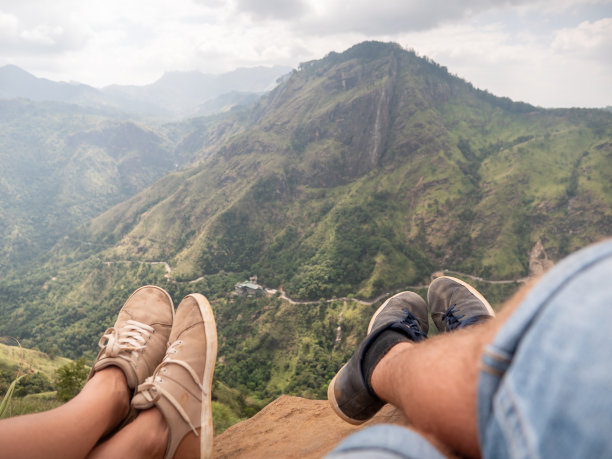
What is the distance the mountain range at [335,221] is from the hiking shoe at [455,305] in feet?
136

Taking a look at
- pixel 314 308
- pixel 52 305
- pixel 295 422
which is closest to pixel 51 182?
pixel 52 305

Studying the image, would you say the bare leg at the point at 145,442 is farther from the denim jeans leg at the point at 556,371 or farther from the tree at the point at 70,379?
the tree at the point at 70,379

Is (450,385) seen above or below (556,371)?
below

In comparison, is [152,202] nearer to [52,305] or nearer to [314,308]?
[52,305]

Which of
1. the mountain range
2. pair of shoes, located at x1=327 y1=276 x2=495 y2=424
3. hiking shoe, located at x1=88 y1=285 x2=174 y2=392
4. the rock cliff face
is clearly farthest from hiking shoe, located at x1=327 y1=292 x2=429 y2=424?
the mountain range

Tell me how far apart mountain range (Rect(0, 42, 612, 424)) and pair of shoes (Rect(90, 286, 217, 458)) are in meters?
41.8

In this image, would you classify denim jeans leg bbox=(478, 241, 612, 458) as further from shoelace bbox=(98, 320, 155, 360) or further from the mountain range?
the mountain range

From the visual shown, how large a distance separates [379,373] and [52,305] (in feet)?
335

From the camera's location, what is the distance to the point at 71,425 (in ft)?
8.17

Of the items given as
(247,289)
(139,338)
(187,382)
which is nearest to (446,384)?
(187,382)

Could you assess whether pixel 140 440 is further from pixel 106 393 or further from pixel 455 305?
pixel 455 305

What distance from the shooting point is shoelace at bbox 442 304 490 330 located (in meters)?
3.51

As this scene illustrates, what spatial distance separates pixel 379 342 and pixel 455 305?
207 cm

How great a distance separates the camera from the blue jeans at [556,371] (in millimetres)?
720
